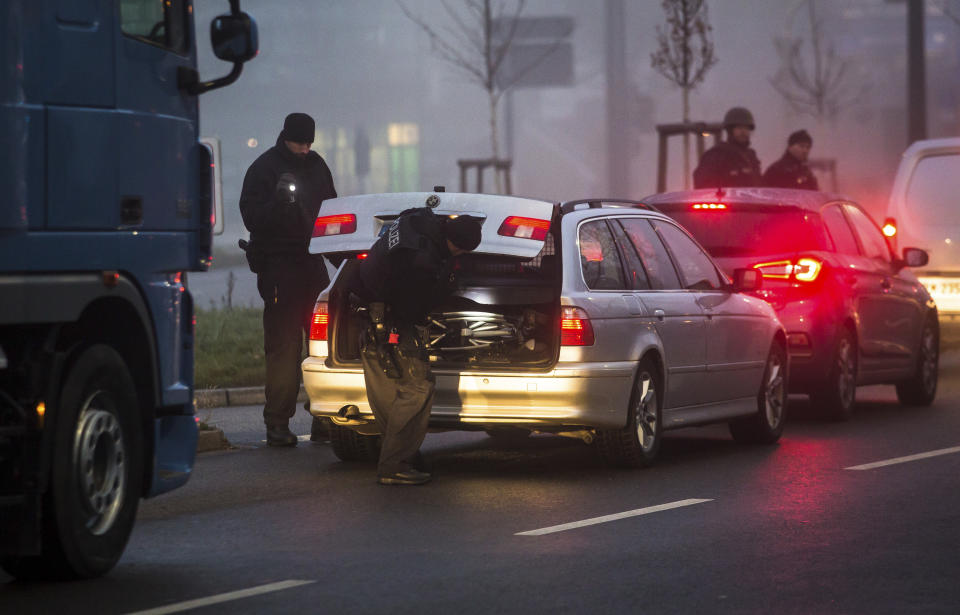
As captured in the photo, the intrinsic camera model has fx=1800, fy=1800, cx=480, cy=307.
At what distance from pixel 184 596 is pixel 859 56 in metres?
26.3

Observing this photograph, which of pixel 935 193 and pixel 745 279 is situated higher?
pixel 935 193

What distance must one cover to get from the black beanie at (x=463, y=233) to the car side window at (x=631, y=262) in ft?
4.74

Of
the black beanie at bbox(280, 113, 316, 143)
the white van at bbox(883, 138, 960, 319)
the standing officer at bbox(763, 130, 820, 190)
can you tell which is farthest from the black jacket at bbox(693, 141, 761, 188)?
the black beanie at bbox(280, 113, 316, 143)

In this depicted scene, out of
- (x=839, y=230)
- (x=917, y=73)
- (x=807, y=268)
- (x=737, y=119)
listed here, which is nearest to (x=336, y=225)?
(x=807, y=268)

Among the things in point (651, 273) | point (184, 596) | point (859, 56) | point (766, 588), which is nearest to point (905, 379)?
point (651, 273)

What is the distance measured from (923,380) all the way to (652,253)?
4.73 m

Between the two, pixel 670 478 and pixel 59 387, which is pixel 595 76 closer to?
pixel 670 478

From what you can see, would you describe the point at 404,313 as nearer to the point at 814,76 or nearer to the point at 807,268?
the point at 807,268

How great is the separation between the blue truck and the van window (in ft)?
37.2

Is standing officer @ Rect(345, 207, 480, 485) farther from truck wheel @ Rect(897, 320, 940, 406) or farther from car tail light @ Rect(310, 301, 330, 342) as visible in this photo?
truck wheel @ Rect(897, 320, 940, 406)

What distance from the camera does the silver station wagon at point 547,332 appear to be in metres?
9.96

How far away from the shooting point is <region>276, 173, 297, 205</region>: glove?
38.9 feet

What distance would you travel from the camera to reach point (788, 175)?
54.7 feet

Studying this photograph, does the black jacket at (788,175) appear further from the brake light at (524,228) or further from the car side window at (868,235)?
the brake light at (524,228)
